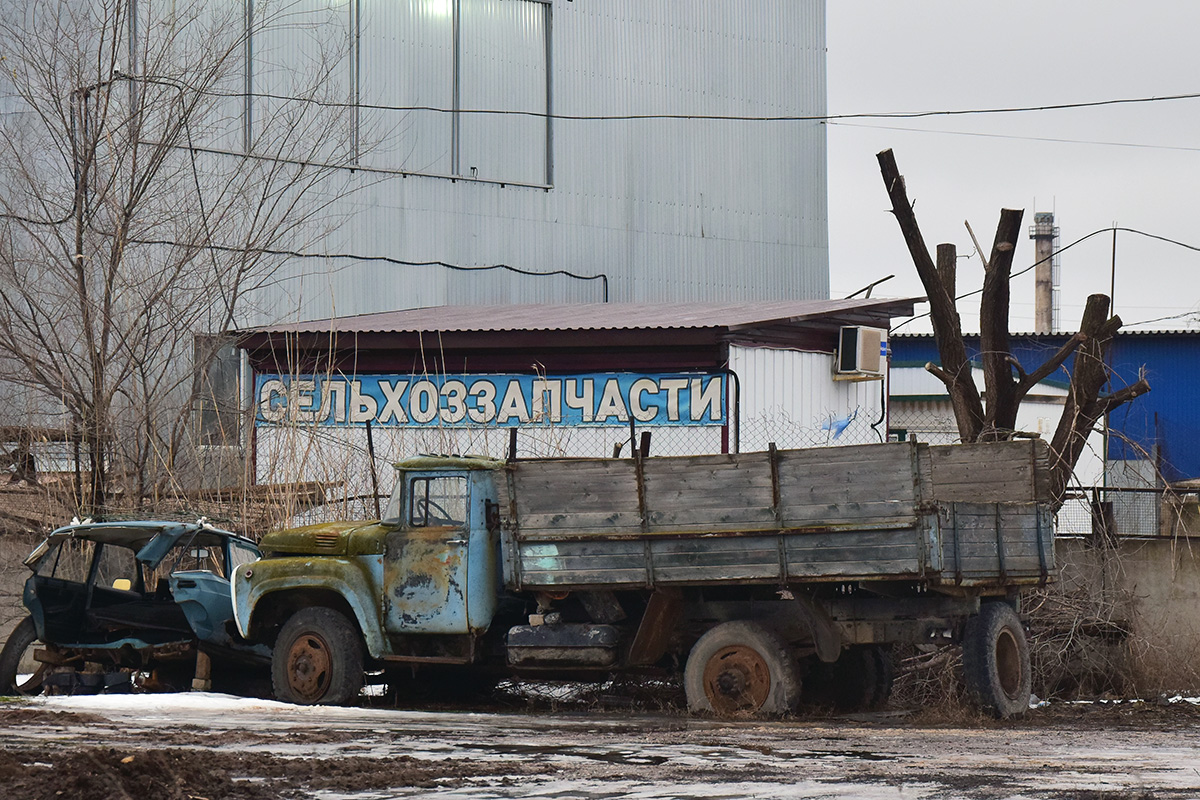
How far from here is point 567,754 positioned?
29.7 feet

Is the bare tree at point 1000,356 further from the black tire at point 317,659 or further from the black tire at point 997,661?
the black tire at point 317,659

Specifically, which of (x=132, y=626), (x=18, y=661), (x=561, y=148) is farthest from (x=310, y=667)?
(x=561, y=148)

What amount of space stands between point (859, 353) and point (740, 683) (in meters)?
9.21

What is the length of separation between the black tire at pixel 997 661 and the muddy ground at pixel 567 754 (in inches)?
7.8

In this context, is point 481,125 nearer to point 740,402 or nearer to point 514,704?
point 740,402

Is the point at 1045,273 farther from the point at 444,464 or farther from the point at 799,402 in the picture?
the point at 444,464

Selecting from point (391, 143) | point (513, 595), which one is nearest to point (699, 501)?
point (513, 595)

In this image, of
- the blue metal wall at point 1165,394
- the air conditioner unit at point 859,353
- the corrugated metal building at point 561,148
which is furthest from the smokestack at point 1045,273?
the air conditioner unit at point 859,353

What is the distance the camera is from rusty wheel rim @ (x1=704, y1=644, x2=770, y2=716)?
11328 mm

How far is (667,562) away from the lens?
37.7 ft

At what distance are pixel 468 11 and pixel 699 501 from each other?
1587cm

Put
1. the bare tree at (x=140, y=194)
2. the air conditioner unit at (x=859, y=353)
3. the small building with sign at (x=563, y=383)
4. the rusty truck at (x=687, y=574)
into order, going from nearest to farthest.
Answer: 1. the rusty truck at (x=687, y=574)
2. the bare tree at (x=140, y=194)
3. the small building with sign at (x=563, y=383)
4. the air conditioner unit at (x=859, y=353)

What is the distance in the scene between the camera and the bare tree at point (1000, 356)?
48.4 ft

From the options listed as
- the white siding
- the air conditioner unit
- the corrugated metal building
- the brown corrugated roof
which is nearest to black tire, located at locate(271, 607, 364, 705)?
the brown corrugated roof
